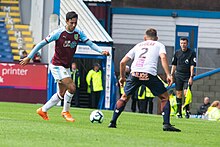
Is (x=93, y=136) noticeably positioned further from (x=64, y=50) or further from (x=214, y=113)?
(x=214, y=113)

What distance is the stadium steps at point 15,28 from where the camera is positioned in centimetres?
3834

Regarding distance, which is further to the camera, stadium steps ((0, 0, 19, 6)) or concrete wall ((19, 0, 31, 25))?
stadium steps ((0, 0, 19, 6))

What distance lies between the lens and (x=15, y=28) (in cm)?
3981

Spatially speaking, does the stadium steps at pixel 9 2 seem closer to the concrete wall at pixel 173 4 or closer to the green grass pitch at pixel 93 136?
the concrete wall at pixel 173 4

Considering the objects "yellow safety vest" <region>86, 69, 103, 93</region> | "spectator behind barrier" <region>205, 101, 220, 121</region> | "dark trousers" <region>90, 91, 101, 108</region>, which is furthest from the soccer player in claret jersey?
"dark trousers" <region>90, 91, 101, 108</region>

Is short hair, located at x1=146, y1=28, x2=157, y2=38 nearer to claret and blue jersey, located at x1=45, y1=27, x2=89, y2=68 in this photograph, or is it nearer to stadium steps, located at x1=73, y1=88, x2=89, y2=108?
claret and blue jersey, located at x1=45, y1=27, x2=89, y2=68

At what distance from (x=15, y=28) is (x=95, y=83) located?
6.65 meters

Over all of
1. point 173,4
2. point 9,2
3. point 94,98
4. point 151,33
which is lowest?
point 94,98

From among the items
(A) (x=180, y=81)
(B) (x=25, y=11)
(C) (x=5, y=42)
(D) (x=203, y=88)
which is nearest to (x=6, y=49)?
(C) (x=5, y=42)

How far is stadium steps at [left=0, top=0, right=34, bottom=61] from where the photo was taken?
38.3 metres

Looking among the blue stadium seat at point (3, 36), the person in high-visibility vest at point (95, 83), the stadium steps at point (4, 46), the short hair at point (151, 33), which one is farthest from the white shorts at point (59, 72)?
the blue stadium seat at point (3, 36)

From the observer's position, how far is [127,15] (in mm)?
44375

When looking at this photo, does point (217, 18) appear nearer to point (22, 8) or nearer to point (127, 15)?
point (127, 15)

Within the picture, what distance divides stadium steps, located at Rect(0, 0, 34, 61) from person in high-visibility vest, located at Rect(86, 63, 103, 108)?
3.70m
